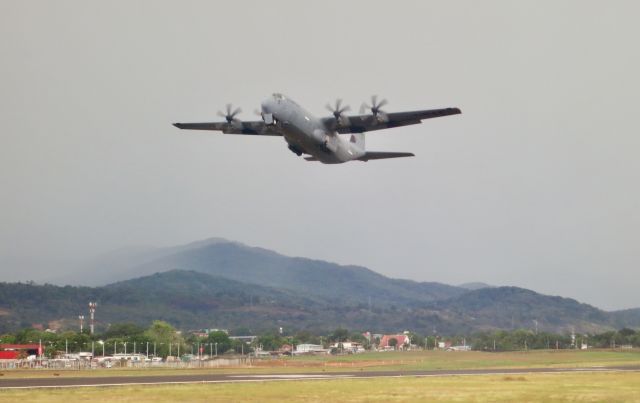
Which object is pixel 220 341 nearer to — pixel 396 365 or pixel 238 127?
pixel 396 365

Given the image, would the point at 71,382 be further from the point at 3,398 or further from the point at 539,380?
the point at 539,380

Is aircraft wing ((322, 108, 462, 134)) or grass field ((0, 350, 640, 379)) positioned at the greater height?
aircraft wing ((322, 108, 462, 134))

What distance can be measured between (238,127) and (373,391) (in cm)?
3058

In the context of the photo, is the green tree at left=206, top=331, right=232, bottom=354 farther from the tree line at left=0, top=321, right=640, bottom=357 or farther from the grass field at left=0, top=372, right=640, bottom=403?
the grass field at left=0, top=372, right=640, bottom=403

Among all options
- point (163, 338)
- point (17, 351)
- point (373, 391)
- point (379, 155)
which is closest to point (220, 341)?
point (163, 338)

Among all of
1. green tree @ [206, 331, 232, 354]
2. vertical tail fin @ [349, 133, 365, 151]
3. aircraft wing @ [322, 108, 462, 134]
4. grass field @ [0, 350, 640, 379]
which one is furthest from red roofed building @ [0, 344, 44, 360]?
aircraft wing @ [322, 108, 462, 134]

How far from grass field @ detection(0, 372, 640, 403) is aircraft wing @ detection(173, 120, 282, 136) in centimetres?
2323

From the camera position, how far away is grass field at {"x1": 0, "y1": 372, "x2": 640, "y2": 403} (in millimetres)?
43875

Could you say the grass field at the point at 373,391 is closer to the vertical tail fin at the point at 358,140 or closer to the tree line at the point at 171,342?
the vertical tail fin at the point at 358,140

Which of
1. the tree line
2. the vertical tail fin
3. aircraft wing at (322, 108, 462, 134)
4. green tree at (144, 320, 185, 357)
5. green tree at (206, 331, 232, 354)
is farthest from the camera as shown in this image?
green tree at (206, 331, 232, 354)

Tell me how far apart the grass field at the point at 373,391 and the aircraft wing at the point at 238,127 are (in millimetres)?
23228

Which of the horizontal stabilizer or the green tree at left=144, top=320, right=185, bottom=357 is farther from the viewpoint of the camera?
the green tree at left=144, top=320, right=185, bottom=357

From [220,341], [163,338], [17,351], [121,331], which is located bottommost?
[220,341]

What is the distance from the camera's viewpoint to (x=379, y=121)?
68375 mm
